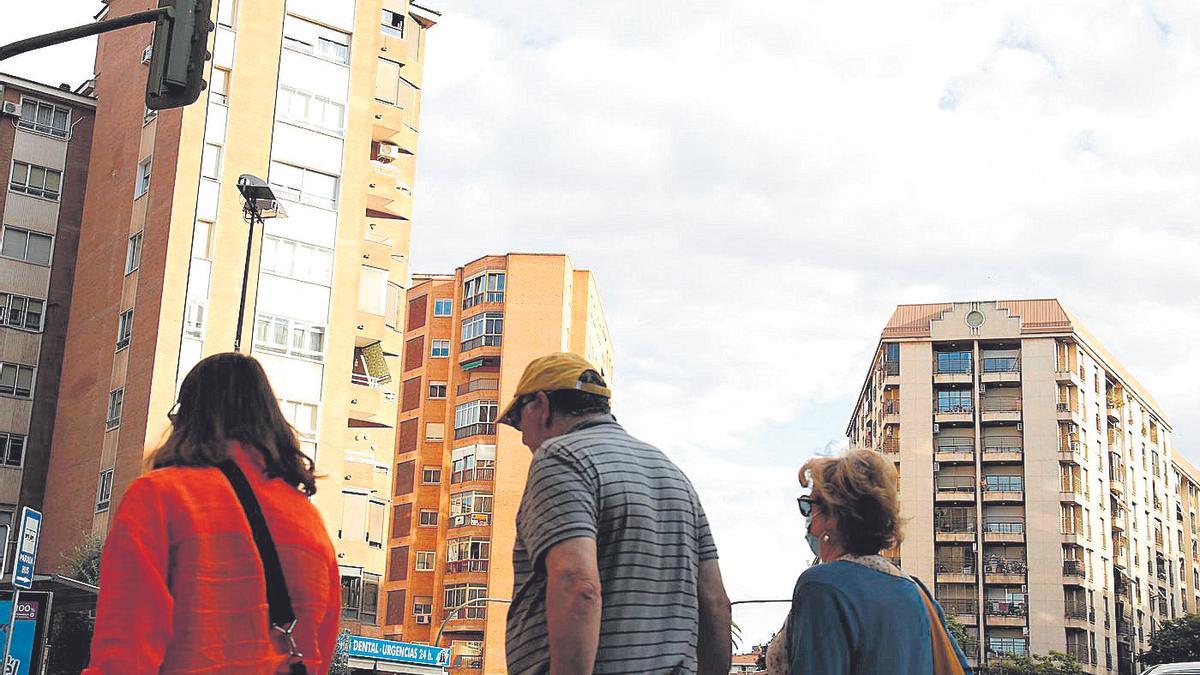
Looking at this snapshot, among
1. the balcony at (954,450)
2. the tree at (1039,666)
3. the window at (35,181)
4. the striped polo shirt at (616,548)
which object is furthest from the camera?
the balcony at (954,450)

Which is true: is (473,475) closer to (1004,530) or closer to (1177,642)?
(1004,530)

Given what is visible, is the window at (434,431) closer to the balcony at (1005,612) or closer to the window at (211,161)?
the balcony at (1005,612)

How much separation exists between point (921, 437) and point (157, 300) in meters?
74.0

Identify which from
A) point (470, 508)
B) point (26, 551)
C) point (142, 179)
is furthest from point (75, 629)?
point (470, 508)

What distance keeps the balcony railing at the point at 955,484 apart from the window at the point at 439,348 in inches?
1503

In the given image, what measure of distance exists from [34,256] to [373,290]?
13.0m

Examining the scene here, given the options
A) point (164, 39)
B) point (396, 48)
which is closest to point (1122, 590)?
point (396, 48)

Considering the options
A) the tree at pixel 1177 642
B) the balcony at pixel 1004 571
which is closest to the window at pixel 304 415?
the tree at pixel 1177 642

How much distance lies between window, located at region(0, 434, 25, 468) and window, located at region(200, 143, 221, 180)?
11844mm

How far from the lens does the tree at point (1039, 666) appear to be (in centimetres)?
9144

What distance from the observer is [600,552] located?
4855 millimetres

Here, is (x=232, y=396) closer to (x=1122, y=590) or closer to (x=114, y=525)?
(x=114, y=525)

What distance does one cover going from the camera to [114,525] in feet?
13.4

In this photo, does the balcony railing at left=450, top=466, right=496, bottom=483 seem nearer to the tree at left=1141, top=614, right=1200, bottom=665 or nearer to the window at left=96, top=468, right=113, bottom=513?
the window at left=96, top=468, right=113, bottom=513
